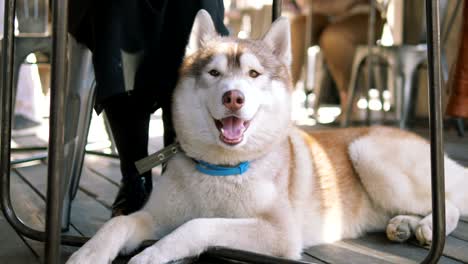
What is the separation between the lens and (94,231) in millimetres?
2039

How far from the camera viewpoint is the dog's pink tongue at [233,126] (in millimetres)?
1733

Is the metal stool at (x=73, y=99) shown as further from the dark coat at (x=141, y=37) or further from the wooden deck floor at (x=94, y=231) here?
the wooden deck floor at (x=94, y=231)

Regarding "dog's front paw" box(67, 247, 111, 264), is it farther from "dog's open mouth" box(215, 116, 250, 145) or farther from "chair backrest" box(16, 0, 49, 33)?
"chair backrest" box(16, 0, 49, 33)

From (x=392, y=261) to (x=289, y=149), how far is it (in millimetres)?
521

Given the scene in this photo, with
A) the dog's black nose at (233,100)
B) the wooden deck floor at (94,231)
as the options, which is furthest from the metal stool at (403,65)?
the dog's black nose at (233,100)

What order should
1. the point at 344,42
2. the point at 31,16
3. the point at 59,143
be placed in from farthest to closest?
the point at 344,42 < the point at 31,16 < the point at 59,143

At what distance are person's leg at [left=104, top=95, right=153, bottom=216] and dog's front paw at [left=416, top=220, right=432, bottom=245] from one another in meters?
1.04

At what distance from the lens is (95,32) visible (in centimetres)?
188

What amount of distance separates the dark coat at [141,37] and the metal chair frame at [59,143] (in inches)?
11.0

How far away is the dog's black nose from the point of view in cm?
164

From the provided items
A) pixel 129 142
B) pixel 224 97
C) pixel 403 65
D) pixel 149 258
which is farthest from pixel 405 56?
pixel 149 258

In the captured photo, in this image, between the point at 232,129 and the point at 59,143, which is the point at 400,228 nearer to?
the point at 232,129

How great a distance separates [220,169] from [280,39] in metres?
0.53

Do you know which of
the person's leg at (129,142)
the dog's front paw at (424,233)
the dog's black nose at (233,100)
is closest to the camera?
the dog's black nose at (233,100)
